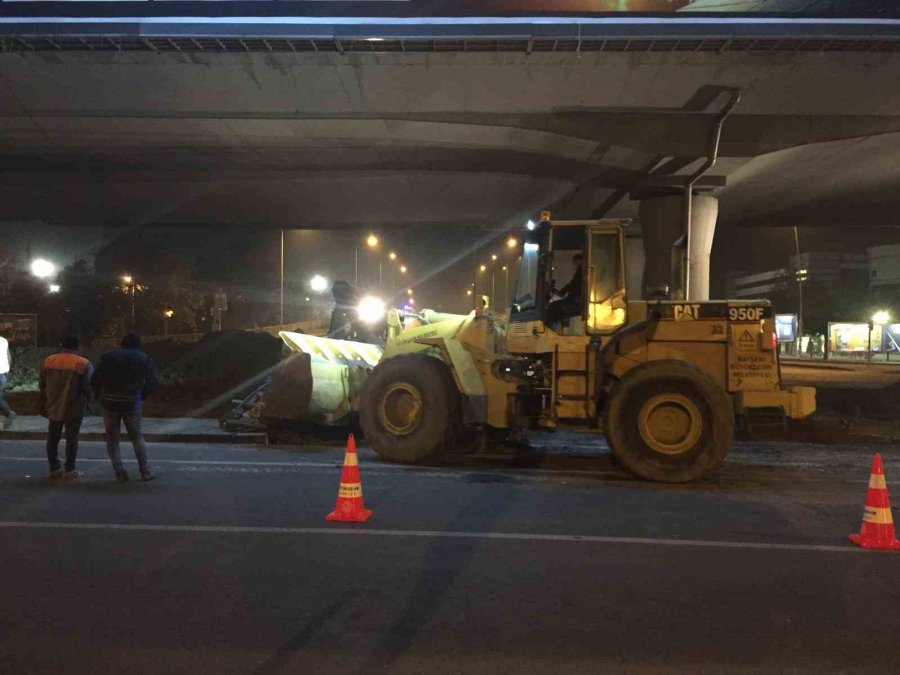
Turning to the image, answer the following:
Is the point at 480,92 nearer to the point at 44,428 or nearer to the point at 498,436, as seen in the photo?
the point at 498,436

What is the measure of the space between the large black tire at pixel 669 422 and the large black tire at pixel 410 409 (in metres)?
2.05

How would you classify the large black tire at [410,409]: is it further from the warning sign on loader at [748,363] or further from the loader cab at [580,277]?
the warning sign on loader at [748,363]

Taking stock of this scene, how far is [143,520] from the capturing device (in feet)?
20.2

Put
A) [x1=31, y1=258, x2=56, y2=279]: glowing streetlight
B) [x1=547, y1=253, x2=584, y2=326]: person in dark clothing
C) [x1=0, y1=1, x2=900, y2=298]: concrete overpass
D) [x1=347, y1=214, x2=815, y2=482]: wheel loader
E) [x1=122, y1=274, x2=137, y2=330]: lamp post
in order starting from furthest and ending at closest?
[x1=122, y1=274, x2=137, y2=330]: lamp post < [x1=31, y1=258, x2=56, y2=279]: glowing streetlight < [x1=0, y1=1, x2=900, y2=298]: concrete overpass < [x1=547, y1=253, x2=584, y2=326]: person in dark clothing < [x1=347, y1=214, x2=815, y2=482]: wheel loader

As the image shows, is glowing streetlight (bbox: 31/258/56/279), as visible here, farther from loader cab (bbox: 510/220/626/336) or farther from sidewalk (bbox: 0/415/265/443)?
loader cab (bbox: 510/220/626/336)

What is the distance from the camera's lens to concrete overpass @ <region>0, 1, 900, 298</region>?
12695 millimetres

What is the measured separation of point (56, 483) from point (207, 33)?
854cm

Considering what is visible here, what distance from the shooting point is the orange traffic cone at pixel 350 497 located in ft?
20.0

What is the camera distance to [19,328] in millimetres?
23359

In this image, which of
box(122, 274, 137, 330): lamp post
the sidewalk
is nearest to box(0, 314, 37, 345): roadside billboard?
box(122, 274, 137, 330): lamp post

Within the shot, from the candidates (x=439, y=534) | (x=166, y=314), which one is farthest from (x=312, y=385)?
(x=166, y=314)

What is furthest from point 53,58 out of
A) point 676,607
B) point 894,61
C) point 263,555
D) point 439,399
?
point 894,61

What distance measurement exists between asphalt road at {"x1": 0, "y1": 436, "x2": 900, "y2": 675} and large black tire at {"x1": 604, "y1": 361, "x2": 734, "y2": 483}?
0.31m

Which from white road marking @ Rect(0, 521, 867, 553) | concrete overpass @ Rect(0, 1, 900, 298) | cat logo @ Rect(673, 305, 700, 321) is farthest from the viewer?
concrete overpass @ Rect(0, 1, 900, 298)
